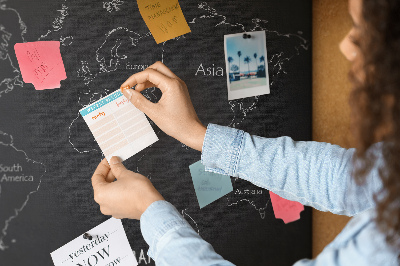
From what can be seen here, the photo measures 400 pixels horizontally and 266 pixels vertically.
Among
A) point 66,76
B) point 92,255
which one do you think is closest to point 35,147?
point 66,76

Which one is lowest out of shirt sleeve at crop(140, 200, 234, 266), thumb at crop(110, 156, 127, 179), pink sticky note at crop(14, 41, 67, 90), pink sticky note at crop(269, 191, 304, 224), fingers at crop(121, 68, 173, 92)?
pink sticky note at crop(269, 191, 304, 224)

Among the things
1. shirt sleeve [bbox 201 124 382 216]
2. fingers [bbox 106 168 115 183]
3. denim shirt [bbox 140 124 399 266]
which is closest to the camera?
denim shirt [bbox 140 124 399 266]

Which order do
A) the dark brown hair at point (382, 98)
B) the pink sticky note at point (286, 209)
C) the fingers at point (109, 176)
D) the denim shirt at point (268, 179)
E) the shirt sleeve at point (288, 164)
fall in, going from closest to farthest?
1. the dark brown hair at point (382, 98)
2. the denim shirt at point (268, 179)
3. the shirt sleeve at point (288, 164)
4. the fingers at point (109, 176)
5. the pink sticky note at point (286, 209)

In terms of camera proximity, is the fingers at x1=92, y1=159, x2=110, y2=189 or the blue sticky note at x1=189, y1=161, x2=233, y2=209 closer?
the fingers at x1=92, y1=159, x2=110, y2=189

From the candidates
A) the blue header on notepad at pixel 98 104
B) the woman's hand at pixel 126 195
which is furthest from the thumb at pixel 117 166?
the blue header on notepad at pixel 98 104

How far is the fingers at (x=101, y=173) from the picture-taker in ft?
2.52

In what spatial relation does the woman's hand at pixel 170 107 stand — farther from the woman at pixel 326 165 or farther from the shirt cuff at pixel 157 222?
the shirt cuff at pixel 157 222

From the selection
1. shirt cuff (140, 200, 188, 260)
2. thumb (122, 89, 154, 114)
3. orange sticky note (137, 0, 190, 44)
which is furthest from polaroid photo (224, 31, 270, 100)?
shirt cuff (140, 200, 188, 260)

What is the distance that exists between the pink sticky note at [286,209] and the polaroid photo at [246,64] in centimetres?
29

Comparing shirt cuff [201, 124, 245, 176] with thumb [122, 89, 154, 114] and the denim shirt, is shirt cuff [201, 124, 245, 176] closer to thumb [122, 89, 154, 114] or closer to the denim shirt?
the denim shirt

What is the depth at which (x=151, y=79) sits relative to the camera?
2.46 ft

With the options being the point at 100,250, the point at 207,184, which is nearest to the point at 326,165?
the point at 207,184

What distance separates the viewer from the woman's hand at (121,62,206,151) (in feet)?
2.44

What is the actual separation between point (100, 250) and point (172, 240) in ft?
1.12
